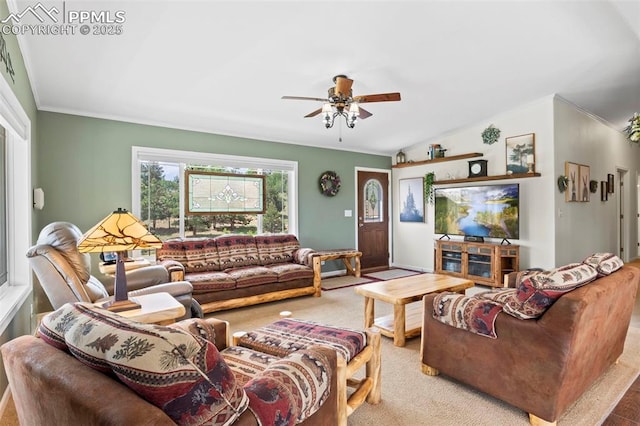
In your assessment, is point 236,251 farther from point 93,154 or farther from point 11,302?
point 11,302

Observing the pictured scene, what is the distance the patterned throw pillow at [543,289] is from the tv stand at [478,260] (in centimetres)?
320

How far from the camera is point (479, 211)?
5340 millimetres

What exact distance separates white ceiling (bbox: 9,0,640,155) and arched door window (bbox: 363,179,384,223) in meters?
2.04

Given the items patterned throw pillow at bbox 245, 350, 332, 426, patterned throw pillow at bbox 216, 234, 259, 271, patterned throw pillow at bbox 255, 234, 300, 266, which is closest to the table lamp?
patterned throw pillow at bbox 245, 350, 332, 426

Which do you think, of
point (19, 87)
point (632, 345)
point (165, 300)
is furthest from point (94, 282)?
point (632, 345)

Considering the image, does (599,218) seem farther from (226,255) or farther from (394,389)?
(226,255)

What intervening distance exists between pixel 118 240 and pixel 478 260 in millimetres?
4908

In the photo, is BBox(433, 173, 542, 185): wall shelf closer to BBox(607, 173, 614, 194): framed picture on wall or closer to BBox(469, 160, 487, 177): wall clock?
BBox(469, 160, 487, 177): wall clock

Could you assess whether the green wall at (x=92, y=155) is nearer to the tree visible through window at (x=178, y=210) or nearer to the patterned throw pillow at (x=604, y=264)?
the tree visible through window at (x=178, y=210)

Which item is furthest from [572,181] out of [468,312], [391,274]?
[468,312]

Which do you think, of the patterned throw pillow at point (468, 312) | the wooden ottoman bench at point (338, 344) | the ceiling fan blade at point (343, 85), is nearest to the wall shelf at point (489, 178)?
the ceiling fan blade at point (343, 85)

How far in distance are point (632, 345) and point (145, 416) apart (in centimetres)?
388

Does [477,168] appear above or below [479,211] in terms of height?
above

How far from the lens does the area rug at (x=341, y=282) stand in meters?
5.27
